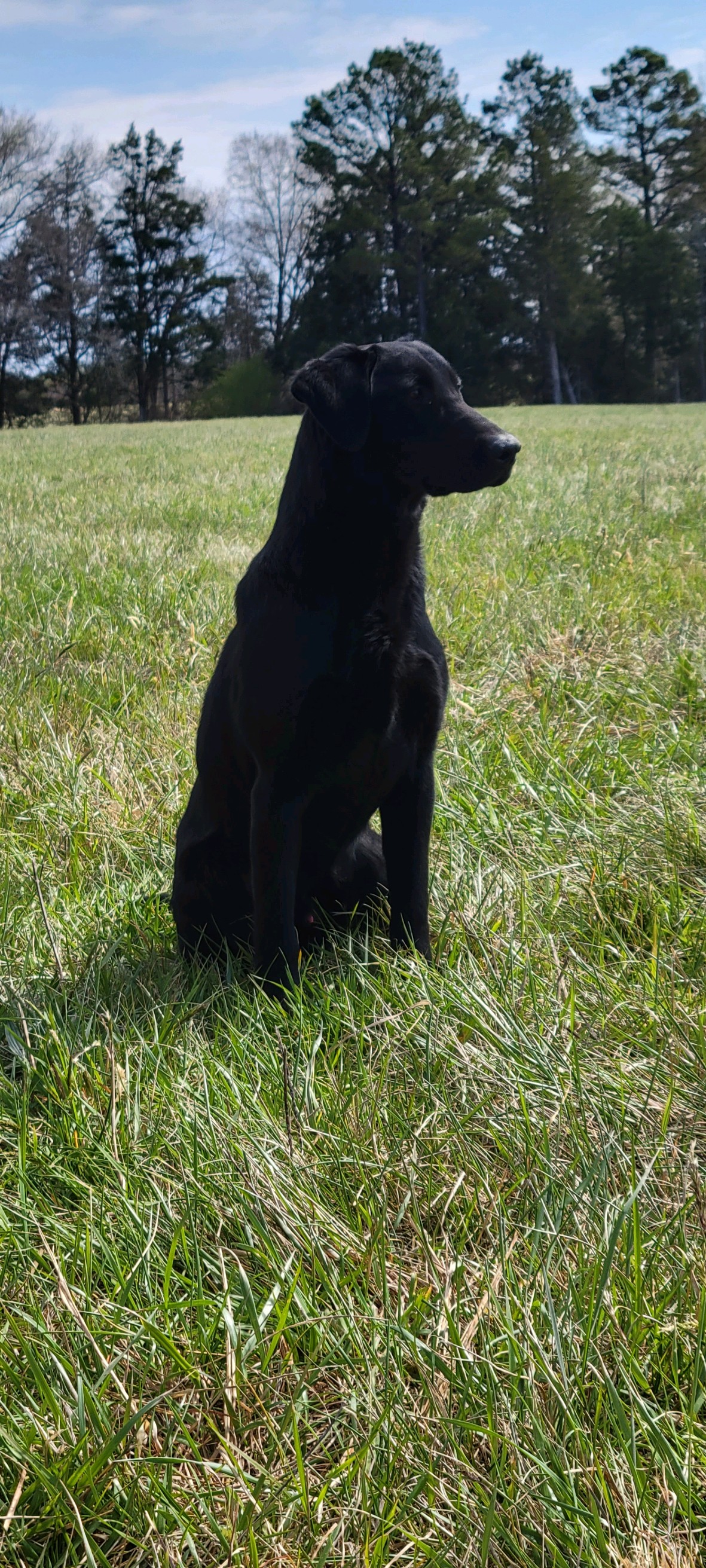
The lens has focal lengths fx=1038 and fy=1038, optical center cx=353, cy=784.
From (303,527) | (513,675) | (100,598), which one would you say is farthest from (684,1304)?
(100,598)

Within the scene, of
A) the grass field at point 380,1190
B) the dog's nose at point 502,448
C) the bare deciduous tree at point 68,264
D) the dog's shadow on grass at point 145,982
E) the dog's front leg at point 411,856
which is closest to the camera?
the grass field at point 380,1190

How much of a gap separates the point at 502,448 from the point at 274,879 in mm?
980

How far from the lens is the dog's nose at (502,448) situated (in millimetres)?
2090

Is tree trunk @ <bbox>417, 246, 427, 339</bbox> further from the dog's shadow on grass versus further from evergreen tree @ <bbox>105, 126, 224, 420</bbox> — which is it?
the dog's shadow on grass

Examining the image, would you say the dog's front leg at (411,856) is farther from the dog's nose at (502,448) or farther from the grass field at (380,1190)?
the dog's nose at (502,448)

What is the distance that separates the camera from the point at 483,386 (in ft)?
149

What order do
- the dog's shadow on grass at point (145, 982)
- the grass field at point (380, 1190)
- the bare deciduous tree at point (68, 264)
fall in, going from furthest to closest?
the bare deciduous tree at point (68, 264) < the dog's shadow on grass at point (145, 982) < the grass field at point (380, 1190)

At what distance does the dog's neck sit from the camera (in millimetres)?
2039

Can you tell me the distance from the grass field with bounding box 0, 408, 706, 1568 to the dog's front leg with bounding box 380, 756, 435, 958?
0.06 metres

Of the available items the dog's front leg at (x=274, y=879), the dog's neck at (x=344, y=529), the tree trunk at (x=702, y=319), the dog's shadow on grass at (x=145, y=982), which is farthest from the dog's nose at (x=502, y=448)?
the tree trunk at (x=702, y=319)

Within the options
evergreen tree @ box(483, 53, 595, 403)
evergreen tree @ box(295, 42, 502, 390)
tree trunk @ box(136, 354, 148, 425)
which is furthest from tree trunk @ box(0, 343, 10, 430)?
evergreen tree @ box(483, 53, 595, 403)

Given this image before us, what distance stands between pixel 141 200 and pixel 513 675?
5391cm

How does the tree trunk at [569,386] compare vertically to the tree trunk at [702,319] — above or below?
below

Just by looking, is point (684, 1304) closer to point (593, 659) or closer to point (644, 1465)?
point (644, 1465)
